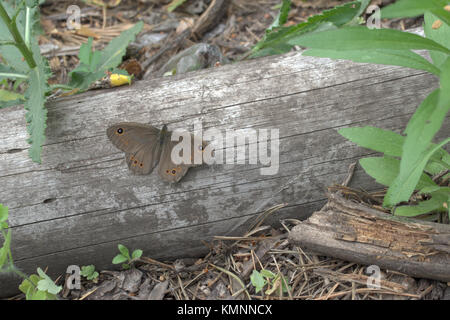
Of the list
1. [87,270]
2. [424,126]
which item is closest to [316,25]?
[424,126]

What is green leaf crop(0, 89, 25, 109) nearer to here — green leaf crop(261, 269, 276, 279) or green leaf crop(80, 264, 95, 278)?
green leaf crop(80, 264, 95, 278)

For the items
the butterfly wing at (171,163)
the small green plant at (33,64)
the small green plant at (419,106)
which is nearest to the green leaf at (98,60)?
the small green plant at (33,64)

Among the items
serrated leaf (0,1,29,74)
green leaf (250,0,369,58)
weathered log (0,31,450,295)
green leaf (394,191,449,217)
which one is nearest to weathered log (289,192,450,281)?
green leaf (394,191,449,217)

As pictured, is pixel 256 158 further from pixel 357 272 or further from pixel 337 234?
pixel 357 272

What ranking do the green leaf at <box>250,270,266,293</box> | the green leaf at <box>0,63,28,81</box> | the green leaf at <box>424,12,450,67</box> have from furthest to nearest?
the green leaf at <box>0,63,28,81</box> < the green leaf at <box>250,270,266,293</box> < the green leaf at <box>424,12,450,67</box>

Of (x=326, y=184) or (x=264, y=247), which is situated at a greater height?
(x=326, y=184)

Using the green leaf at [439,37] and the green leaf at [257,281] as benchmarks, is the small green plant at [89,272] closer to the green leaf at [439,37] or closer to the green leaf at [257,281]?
the green leaf at [257,281]
